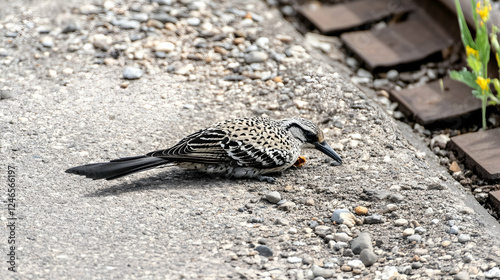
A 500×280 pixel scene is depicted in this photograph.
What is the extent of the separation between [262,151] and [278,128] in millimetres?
330

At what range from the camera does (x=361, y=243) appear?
4539 millimetres

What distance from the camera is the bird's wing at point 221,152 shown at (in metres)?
5.17

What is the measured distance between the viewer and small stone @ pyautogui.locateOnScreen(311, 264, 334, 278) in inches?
169

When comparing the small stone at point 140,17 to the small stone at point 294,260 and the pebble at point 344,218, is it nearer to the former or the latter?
the pebble at point 344,218

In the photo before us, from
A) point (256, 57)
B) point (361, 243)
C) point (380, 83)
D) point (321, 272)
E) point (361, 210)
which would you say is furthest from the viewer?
point (380, 83)

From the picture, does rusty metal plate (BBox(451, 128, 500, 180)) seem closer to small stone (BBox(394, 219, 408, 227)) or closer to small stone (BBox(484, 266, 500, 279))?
small stone (BBox(394, 219, 408, 227))

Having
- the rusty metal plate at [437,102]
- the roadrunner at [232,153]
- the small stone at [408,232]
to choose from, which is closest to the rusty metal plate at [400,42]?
the rusty metal plate at [437,102]

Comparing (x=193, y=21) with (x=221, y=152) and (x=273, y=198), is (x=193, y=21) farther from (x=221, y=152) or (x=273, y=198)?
(x=273, y=198)

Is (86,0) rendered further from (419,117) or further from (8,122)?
(419,117)

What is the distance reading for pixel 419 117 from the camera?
6531 millimetres

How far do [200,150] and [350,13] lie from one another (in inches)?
150

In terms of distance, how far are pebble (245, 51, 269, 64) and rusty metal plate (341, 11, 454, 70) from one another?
1177mm

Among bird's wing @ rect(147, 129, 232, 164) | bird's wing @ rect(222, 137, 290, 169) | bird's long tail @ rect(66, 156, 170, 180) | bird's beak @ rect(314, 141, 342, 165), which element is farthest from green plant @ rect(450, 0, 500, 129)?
bird's long tail @ rect(66, 156, 170, 180)

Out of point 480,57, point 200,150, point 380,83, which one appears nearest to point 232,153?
point 200,150
